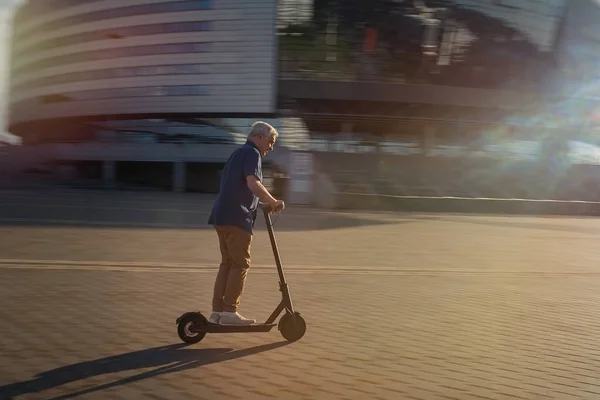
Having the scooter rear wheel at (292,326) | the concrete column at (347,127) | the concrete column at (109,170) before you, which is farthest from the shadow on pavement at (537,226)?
the concrete column at (109,170)

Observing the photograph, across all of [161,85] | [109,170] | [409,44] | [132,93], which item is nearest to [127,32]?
[132,93]

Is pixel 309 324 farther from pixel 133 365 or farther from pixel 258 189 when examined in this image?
pixel 133 365

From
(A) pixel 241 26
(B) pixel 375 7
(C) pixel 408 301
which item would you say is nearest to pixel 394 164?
(B) pixel 375 7

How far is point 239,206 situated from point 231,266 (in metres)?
0.50

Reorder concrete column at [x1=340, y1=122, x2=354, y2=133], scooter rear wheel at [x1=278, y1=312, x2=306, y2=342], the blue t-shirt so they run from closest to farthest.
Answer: the blue t-shirt < scooter rear wheel at [x1=278, y1=312, x2=306, y2=342] < concrete column at [x1=340, y1=122, x2=354, y2=133]

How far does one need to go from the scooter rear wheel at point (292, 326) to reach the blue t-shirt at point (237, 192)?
775 millimetres

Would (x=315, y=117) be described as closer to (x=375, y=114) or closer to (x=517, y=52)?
(x=375, y=114)

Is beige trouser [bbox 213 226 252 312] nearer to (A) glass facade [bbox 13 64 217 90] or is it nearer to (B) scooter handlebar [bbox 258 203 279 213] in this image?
(B) scooter handlebar [bbox 258 203 279 213]

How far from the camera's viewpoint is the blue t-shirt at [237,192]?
207 inches

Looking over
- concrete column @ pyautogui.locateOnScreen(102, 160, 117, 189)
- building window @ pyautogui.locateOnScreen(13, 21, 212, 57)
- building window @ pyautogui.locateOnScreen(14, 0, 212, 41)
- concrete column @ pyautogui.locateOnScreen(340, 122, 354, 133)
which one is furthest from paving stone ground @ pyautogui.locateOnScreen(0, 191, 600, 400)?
building window @ pyautogui.locateOnScreen(14, 0, 212, 41)

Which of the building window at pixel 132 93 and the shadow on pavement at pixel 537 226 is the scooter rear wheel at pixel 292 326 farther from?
the building window at pixel 132 93

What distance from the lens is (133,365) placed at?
4.69 metres

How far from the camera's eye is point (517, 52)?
174ft

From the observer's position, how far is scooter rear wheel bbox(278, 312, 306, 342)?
5492 mm
